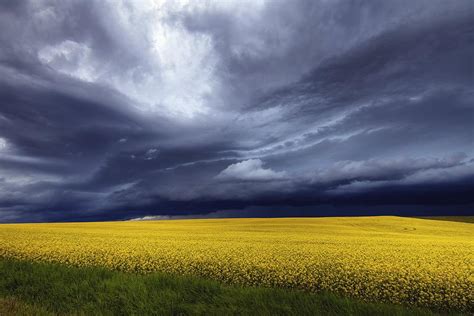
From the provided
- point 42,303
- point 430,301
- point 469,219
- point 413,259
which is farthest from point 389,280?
point 469,219

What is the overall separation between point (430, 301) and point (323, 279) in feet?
8.96

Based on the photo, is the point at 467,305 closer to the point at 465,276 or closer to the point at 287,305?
the point at 465,276

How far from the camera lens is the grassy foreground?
725cm

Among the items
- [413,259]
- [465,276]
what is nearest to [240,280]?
[465,276]

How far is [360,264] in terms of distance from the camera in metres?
11.5

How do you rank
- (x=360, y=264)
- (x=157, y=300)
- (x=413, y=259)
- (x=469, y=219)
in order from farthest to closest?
(x=469, y=219) → (x=413, y=259) → (x=360, y=264) → (x=157, y=300)

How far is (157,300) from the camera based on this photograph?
26.1 ft

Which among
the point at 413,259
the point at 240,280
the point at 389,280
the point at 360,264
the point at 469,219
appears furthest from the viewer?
the point at 469,219

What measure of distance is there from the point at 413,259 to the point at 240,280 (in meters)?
7.75

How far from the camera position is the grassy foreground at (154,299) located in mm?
7254

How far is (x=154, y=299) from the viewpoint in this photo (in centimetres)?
800

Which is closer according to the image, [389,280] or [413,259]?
[389,280]

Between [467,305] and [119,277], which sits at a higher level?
[119,277]

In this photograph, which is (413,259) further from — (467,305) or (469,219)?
(469,219)
